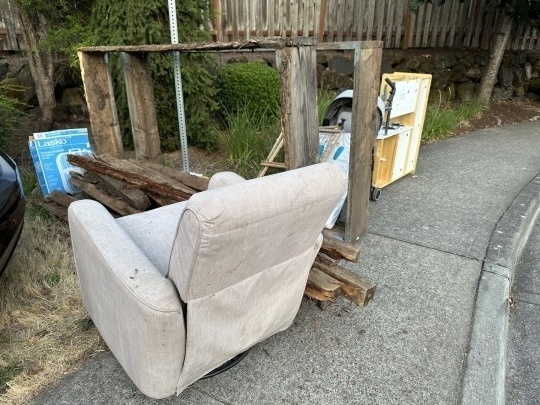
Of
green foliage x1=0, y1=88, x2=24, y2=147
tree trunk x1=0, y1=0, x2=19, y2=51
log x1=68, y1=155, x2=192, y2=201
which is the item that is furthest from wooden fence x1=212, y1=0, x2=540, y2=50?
log x1=68, y1=155, x2=192, y2=201

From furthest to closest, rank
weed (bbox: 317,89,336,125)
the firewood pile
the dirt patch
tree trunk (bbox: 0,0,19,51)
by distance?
1. the dirt patch
2. tree trunk (bbox: 0,0,19,51)
3. weed (bbox: 317,89,336,125)
4. the firewood pile

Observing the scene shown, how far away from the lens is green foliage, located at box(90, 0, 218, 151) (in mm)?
4473

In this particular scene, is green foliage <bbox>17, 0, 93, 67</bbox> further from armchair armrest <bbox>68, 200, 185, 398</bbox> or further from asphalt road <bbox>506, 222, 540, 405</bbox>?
asphalt road <bbox>506, 222, 540, 405</bbox>

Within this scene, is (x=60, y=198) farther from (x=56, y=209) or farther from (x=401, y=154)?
(x=401, y=154)

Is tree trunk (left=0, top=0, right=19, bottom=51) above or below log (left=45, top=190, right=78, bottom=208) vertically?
above

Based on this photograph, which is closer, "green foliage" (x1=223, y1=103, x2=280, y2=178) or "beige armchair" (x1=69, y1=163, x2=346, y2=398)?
"beige armchair" (x1=69, y1=163, x2=346, y2=398)

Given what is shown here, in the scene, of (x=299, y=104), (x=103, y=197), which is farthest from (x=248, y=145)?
(x=299, y=104)

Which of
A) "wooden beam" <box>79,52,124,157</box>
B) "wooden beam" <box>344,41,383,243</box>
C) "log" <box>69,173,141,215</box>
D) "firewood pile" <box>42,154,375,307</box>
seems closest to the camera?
"firewood pile" <box>42,154,375,307</box>

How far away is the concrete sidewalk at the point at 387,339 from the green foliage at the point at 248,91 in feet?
7.58

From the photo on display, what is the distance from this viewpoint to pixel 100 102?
4008 millimetres

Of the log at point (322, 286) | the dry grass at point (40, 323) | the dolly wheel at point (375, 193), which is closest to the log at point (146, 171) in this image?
the dry grass at point (40, 323)

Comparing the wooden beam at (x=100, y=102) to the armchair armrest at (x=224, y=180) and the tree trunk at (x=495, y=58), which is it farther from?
the tree trunk at (x=495, y=58)

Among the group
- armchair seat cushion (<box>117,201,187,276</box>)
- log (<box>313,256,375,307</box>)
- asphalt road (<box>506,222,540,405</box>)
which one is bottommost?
asphalt road (<box>506,222,540,405</box>)

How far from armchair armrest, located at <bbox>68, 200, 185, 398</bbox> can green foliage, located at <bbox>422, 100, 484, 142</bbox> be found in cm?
567
